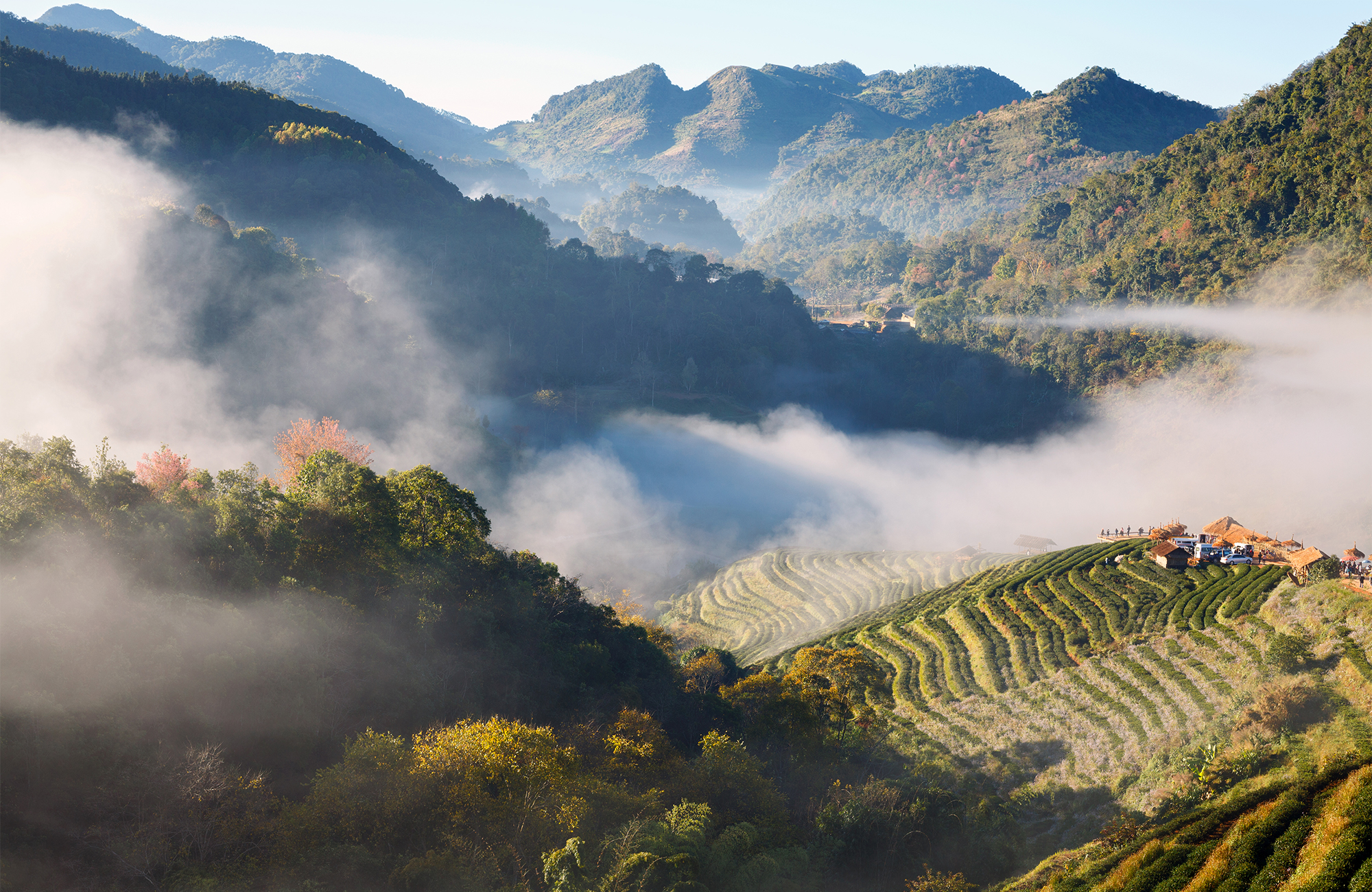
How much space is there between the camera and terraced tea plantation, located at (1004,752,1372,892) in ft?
54.9

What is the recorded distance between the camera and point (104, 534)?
24594mm

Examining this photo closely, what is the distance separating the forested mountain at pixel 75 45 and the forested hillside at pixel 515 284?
272ft

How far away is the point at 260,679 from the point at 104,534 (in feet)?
24.1

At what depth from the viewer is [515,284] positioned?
131 m

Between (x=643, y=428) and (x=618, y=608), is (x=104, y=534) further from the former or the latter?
(x=643, y=428)

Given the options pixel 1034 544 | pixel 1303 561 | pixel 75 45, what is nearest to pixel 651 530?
pixel 1034 544

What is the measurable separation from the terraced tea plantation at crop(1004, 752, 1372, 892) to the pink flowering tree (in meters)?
35.5

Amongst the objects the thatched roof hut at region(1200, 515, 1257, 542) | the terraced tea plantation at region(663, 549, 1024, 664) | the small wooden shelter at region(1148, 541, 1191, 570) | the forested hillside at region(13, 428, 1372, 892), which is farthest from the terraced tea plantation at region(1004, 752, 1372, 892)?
the thatched roof hut at region(1200, 515, 1257, 542)

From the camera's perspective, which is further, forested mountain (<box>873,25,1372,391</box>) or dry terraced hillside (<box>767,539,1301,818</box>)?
forested mountain (<box>873,25,1372,391</box>)

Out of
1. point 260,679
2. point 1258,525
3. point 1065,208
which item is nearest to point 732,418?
point 1258,525

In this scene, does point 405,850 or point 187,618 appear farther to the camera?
point 187,618

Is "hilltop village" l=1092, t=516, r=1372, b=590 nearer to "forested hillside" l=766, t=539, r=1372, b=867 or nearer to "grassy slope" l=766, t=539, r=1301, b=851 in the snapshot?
"forested hillside" l=766, t=539, r=1372, b=867

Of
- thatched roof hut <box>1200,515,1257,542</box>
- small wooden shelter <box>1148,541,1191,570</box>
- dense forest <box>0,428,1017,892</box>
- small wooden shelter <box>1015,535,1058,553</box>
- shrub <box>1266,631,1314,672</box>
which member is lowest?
dense forest <box>0,428,1017,892</box>

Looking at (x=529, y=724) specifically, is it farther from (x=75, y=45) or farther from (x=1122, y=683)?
(x=75, y=45)
